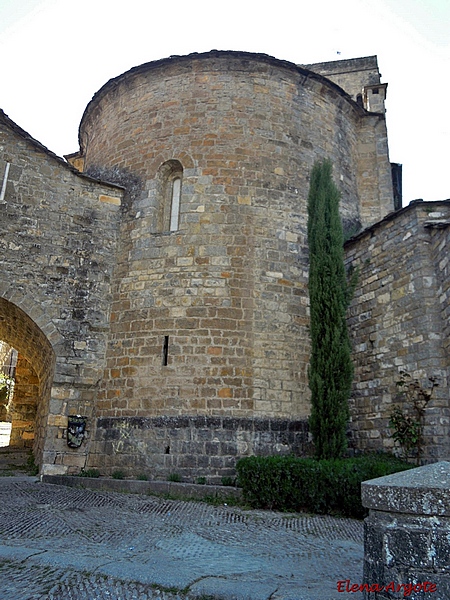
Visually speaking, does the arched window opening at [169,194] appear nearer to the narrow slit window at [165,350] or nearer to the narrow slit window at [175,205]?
the narrow slit window at [175,205]

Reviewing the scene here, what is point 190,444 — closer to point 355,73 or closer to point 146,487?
point 146,487

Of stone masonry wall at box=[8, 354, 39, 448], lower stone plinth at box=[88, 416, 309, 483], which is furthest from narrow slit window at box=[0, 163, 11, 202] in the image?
stone masonry wall at box=[8, 354, 39, 448]

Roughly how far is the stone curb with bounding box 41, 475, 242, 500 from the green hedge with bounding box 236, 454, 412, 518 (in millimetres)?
551

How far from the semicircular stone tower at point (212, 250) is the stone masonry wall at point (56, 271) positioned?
1.20ft

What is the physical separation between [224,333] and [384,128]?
7.16 metres

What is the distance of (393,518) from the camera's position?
2.66 meters

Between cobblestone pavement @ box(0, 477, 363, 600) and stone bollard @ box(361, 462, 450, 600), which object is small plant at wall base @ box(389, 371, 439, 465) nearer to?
cobblestone pavement @ box(0, 477, 363, 600)

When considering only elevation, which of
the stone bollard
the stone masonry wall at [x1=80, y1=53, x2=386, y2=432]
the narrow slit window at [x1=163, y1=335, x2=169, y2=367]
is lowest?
the stone bollard

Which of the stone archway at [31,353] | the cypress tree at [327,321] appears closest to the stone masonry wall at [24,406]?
the stone archway at [31,353]

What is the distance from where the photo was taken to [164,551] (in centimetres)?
448

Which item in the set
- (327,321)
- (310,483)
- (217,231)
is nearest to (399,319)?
(327,321)

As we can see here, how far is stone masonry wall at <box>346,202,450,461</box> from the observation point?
25.6ft

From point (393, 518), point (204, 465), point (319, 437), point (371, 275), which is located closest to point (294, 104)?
point (371, 275)

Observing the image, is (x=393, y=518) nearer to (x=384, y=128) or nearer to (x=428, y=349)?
(x=428, y=349)
